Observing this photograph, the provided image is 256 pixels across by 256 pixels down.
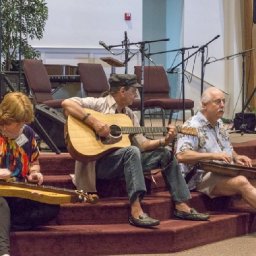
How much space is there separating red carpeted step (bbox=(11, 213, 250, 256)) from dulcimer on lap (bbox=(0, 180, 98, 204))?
1.26ft

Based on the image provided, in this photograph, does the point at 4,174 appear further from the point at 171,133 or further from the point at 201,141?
the point at 201,141

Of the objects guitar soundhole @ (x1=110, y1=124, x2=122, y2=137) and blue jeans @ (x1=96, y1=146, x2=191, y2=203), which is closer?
blue jeans @ (x1=96, y1=146, x2=191, y2=203)

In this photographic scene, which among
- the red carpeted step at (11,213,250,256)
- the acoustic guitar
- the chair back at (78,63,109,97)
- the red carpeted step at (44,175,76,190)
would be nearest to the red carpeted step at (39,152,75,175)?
the red carpeted step at (44,175,76,190)

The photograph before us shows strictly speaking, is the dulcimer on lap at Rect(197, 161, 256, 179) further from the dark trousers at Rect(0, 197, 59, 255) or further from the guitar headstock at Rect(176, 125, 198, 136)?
the dark trousers at Rect(0, 197, 59, 255)

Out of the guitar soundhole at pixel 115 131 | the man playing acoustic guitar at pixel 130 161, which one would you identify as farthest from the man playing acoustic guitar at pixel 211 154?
the guitar soundhole at pixel 115 131

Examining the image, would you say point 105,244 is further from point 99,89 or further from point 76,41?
point 76,41

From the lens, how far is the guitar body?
13.1ft

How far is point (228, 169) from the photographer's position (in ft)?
14.3

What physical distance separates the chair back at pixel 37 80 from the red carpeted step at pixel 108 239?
9.77ft

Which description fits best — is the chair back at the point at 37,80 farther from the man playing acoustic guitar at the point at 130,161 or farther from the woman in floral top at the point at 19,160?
the woman in floral top at the point at 19,160

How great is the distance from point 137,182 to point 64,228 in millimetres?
532

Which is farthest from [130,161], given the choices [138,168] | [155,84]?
[155,84]

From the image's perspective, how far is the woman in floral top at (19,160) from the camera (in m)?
3.51

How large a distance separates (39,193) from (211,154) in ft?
4.74
